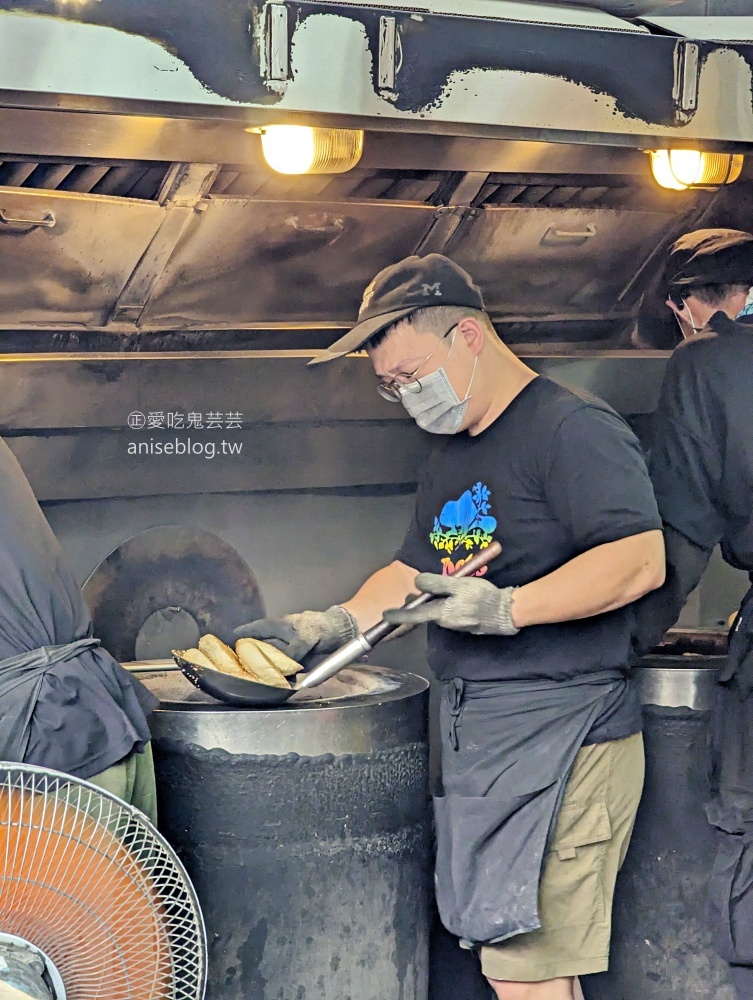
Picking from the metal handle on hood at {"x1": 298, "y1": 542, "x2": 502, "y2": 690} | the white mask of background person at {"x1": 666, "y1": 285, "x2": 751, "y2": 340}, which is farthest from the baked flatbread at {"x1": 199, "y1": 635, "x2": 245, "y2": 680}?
the white mask of background person at {"x1": 666, "y1": 285, "x2": 751, "y2": 340}

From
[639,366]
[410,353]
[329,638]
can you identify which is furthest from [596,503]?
[639,366]

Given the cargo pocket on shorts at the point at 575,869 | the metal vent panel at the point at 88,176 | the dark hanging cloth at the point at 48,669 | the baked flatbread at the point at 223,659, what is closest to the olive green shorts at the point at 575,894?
the cargo pocket on shorts at the point at 575,869

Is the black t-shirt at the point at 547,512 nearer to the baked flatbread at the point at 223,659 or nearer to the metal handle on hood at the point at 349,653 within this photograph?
the metal handle on hood at the point at 349,653

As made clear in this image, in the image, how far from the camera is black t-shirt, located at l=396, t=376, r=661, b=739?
2195 millimetres

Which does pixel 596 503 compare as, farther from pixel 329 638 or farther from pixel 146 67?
pixel 146 67

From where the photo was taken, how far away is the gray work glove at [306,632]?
8.38 feet

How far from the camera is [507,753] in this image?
7.53ft

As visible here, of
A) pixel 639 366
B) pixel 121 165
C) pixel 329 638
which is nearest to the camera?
pixel 329 638

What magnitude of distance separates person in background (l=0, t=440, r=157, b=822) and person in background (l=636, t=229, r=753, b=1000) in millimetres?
1059

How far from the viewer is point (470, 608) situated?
2186 millimetres

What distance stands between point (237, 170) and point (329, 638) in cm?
112

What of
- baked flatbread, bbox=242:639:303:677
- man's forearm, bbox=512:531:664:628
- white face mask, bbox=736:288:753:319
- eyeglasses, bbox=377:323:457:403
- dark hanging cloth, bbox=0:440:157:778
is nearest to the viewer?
dark hanging cloth, bbox=0:440:157:778

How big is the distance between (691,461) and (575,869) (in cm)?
91

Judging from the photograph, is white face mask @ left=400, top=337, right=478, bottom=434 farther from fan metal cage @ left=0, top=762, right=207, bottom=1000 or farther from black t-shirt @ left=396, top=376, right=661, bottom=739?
fan metal cage @ left=0, top=762, right=207, bottom=1000
